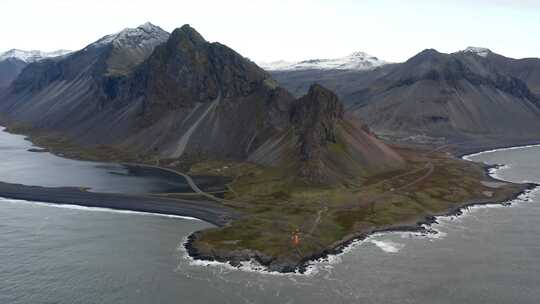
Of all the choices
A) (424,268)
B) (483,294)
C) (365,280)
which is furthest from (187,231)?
(483,294)

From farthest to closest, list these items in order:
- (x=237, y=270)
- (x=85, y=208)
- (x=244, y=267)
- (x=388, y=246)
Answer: (x=85, y=208) < (x=388, y=246) < (x=244, y=267) < (x=237, y=270)

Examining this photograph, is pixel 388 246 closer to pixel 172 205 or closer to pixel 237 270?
pixel 237 270

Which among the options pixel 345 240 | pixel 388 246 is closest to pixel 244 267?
pixel 345 240

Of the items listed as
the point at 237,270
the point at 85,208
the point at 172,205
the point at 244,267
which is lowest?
the point at 237,270

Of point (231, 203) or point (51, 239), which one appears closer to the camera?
point (51, 239)

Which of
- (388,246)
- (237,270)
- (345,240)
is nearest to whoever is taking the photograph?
(237,270)

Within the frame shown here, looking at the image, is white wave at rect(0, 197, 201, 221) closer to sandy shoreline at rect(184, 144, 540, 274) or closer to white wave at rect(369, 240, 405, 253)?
sandy shoreline at rect(184, 144, 540, 274)

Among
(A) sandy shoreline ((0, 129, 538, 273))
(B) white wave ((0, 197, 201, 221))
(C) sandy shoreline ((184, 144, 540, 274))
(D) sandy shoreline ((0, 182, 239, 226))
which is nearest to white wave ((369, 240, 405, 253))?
(C) sandy shoreline ((184, 144, 540, 274))

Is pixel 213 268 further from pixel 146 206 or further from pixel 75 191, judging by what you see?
pixel 75 191
